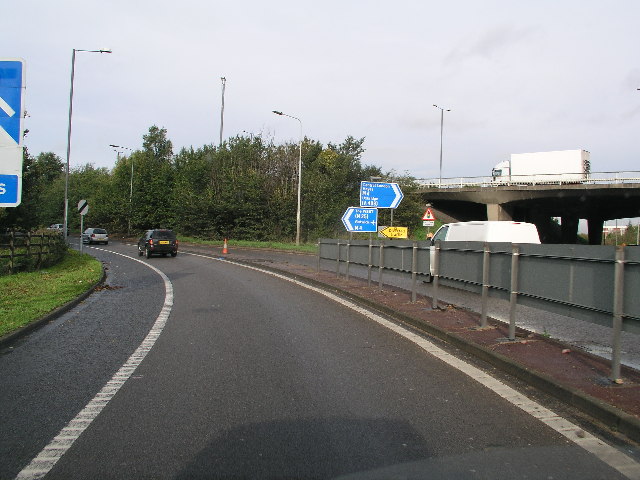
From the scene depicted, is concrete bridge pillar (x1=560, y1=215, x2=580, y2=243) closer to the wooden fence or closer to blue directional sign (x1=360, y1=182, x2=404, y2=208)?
blue directional sign (x1=360, y1=182, x2=404, y2=208)

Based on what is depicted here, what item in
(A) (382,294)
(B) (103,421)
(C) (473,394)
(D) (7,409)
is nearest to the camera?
(B) (103,421)

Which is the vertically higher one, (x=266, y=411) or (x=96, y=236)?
(x=96, y=236)

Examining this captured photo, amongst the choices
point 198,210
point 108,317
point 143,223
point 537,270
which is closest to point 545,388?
point 537,270

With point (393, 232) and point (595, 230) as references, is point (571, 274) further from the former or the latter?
point (595, 230)

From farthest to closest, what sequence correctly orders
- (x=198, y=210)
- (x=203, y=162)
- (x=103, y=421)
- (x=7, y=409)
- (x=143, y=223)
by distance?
(x=143, y=223), (x=203, y=162), (x=198, y=210), (x=7, y=409), (x=103, y=421)

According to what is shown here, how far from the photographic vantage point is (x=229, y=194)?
48.8 meters

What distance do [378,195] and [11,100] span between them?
12308 millimetres

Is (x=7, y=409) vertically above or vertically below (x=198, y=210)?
below

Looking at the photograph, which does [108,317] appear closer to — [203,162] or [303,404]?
[303,404]

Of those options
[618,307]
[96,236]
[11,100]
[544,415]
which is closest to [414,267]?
[618,307]

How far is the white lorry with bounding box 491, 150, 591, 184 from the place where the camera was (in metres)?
44.0

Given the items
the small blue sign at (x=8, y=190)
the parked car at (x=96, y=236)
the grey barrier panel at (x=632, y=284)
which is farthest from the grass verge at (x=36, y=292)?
the parked car at (x=96, y=236)

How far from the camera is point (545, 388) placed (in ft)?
17.8

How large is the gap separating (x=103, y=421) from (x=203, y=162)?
55.8 meters
